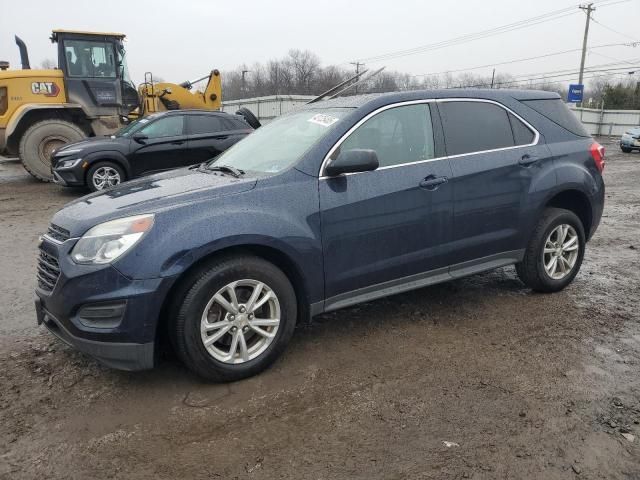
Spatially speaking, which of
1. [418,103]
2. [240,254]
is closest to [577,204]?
[418,103]

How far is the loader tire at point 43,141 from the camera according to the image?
11.7 metres

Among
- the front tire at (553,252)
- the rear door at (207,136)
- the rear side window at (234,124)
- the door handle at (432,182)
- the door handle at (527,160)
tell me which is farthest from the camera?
the rear side window at (234,124)

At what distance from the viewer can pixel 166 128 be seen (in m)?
10.3

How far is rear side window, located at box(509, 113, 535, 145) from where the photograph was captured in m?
4.46

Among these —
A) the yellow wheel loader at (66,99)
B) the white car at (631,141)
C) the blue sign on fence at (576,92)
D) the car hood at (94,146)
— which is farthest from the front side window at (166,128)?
the blue sign on fence at (576,92)

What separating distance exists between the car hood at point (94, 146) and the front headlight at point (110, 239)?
754 centimetres

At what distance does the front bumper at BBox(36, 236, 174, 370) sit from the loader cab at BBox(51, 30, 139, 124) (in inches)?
429

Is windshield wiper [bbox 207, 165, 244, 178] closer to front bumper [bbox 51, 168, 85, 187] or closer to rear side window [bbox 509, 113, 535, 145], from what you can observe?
rear side window [bbox 509, 113, 535, 145]

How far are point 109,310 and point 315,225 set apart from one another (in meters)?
1.37

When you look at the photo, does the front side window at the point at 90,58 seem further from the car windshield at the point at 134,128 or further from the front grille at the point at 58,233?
the front grille at the point at 58,233

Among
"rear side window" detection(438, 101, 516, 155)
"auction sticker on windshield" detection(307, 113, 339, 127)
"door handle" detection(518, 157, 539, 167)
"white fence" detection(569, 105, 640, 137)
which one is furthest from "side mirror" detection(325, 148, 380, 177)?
"white fence" detection(569, 105, 640, 137)

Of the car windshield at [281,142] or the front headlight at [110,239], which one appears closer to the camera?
the front headlight at [110,239]

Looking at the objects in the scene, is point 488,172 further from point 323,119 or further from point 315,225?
point 315,225

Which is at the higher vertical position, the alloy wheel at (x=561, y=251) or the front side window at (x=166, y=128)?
the front side window at (x=166, y=128)
